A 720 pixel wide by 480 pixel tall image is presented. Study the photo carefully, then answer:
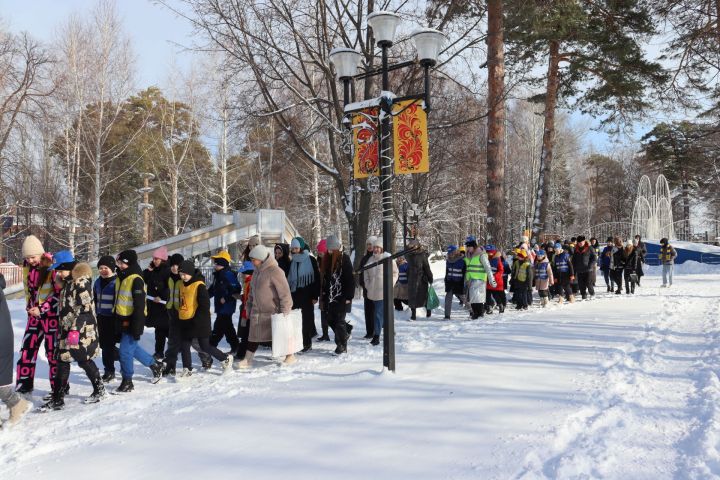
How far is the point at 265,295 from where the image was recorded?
6754mm

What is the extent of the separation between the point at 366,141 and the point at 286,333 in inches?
102

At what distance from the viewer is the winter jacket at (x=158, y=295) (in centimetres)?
682

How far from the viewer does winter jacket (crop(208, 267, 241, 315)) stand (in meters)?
7.23

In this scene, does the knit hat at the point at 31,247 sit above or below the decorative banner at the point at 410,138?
below

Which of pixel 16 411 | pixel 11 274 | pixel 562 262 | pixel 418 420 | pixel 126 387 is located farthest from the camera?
pixel 11 274

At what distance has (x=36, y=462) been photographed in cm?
391

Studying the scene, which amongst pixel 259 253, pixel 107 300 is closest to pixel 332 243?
pixel 259 253

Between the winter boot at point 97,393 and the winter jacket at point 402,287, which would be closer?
the winter boot at point 97,393

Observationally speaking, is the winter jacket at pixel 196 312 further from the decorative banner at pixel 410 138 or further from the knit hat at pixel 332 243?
the decorative banner at pixel 410 138

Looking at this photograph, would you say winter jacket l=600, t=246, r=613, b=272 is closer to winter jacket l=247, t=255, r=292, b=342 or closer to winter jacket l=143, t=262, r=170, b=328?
winter jacket l=247, t=255, r=292, b=342

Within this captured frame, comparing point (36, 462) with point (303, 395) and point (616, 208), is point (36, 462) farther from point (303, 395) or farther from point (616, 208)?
point (616, 208)

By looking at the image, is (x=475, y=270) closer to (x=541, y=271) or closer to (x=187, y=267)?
(x=541, y=271)

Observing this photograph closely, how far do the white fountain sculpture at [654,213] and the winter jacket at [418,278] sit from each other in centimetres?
2861

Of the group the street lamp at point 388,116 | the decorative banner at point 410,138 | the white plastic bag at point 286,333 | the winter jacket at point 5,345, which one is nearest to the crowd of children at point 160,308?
the winter jacket at point 5,345
